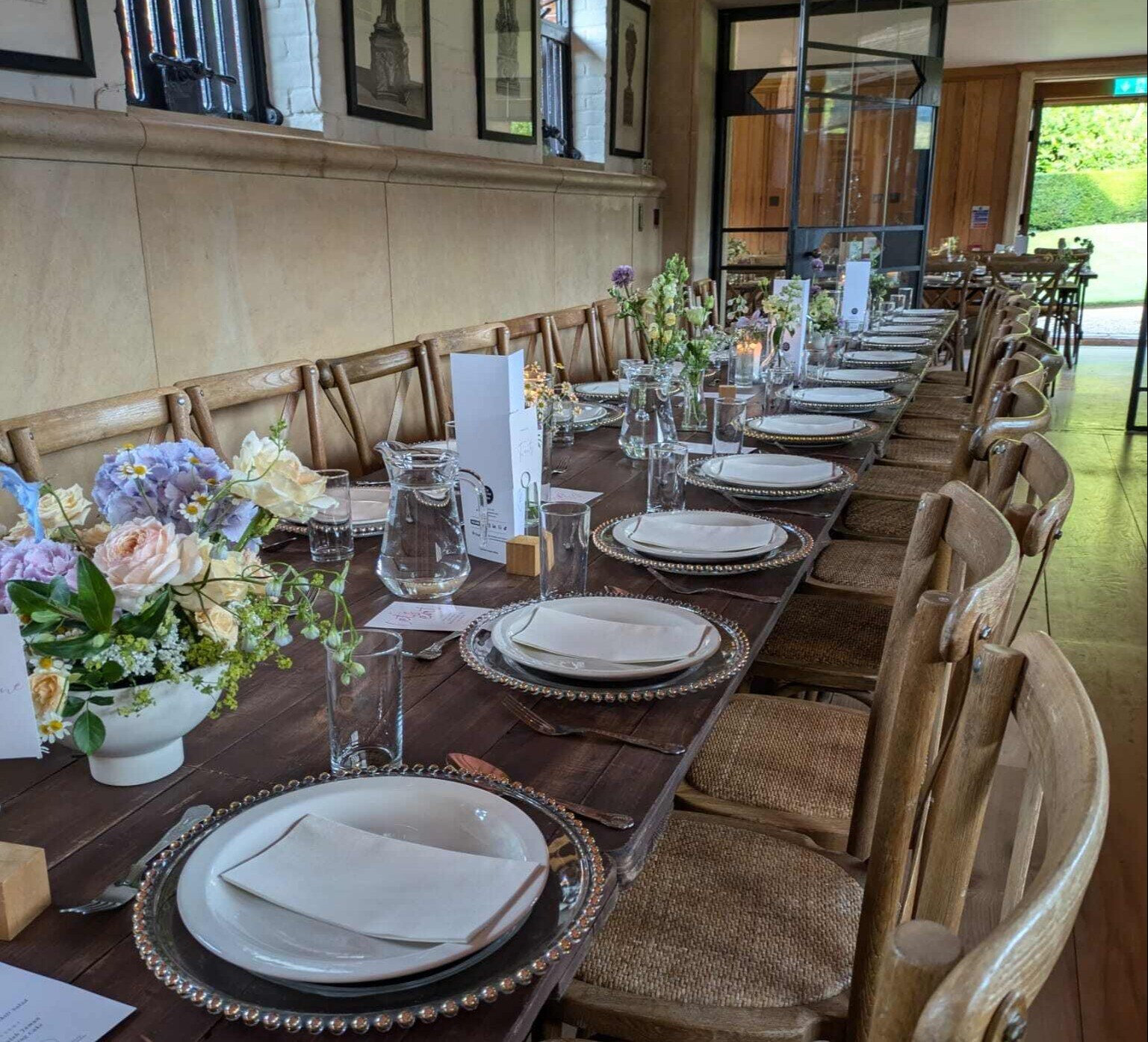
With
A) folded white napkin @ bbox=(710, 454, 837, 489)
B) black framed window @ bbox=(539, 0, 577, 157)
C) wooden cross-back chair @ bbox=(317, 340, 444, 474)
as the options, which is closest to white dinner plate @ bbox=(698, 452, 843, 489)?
folded white napkin @ bbox=(710, 454, 837, 489)

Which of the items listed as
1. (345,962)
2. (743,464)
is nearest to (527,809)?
(345,962)

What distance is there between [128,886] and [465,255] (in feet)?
12.1

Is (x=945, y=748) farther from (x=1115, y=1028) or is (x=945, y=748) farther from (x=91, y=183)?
(x=91, y=183)

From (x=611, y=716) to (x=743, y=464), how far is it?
109 centimetres

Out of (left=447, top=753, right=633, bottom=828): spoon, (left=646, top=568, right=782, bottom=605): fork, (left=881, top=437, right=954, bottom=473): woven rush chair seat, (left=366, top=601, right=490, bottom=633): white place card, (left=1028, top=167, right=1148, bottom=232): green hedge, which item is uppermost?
(left=1028, top=167, right=1148, bottom=232): green hedge

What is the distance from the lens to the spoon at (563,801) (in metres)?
0.85

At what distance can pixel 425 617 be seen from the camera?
132 centimetres

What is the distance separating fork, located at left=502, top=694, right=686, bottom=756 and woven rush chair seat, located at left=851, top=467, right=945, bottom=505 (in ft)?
6.90

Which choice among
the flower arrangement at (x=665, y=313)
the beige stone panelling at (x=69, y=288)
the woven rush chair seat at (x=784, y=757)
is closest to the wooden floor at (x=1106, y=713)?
the woven rush chair seat at (x=784, y=757)

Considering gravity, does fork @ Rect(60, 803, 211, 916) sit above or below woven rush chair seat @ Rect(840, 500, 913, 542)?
above

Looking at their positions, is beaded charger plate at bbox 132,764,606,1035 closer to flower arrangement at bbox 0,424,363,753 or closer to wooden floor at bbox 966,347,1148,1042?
flower arrangement at bbox 0,424,363,753

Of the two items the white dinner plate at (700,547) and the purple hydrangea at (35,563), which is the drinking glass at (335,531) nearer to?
the white dinner plate at (700,547)

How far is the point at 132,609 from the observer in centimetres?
85

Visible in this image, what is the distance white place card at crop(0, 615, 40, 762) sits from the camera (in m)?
0.82
